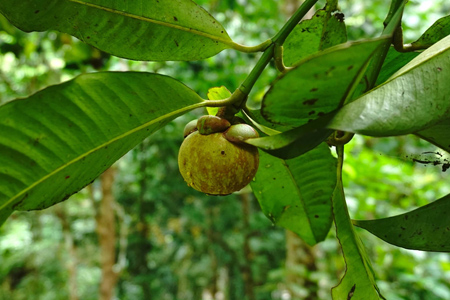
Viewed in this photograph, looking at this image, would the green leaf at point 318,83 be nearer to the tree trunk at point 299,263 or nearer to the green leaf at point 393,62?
the green leaf at point 393,62

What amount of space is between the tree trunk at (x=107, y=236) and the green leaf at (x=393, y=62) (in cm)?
245

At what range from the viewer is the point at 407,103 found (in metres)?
0.35

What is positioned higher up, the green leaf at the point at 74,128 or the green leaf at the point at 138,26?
the green leaf at the point at 138,26

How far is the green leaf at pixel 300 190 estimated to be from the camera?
0.65m

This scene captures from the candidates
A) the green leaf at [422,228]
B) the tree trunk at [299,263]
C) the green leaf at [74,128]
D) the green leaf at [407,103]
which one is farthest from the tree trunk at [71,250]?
the green leaf at [407,103]

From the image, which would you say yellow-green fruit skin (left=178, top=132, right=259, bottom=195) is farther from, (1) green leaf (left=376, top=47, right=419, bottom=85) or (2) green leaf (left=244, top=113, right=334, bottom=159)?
(1) green leaf (left=376, top=47, right=419, bottom=85)

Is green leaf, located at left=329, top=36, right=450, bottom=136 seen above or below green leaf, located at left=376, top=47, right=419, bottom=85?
below

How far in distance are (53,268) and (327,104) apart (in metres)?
4.94

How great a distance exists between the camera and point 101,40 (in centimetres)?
52

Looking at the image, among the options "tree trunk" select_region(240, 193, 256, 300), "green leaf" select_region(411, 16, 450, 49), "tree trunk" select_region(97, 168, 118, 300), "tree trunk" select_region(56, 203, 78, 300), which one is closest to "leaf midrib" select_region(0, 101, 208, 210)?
"green leaf" select_region(411, 16, 450, 49)

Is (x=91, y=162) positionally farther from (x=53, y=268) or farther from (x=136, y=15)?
(x=53, y=268)

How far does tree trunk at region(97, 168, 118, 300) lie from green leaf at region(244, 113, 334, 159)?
2556 millimetres

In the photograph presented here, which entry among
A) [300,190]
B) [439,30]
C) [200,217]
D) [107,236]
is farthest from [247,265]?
[439,30]

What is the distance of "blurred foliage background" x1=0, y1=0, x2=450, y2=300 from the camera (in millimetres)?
2227
